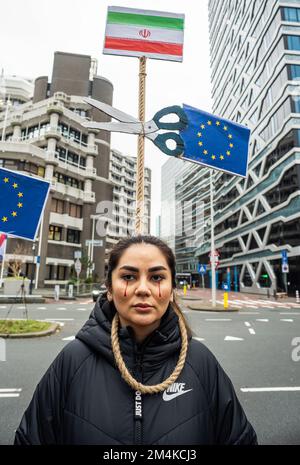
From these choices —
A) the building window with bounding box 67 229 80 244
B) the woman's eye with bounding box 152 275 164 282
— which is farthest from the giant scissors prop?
the building window with bounding box 67 229 80 244

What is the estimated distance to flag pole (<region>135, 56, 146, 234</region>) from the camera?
2254 millimetres

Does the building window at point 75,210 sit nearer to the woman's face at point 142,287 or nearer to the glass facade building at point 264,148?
the glass facade building at point 264,148

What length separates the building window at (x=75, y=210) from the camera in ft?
112

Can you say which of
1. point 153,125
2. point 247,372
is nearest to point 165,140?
point 153,125

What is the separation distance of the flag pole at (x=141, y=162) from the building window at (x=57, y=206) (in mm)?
31362

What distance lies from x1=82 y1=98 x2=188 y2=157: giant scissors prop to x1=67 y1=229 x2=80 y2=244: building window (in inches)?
1294

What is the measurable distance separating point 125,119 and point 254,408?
13.9 ft

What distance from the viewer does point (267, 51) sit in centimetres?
3716

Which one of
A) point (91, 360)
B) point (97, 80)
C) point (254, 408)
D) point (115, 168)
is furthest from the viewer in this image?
point (115, 168)

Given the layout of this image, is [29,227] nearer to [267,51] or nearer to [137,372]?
[137,372]

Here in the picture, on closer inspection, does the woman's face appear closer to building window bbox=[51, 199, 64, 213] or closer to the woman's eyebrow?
the woman's eyebrow
